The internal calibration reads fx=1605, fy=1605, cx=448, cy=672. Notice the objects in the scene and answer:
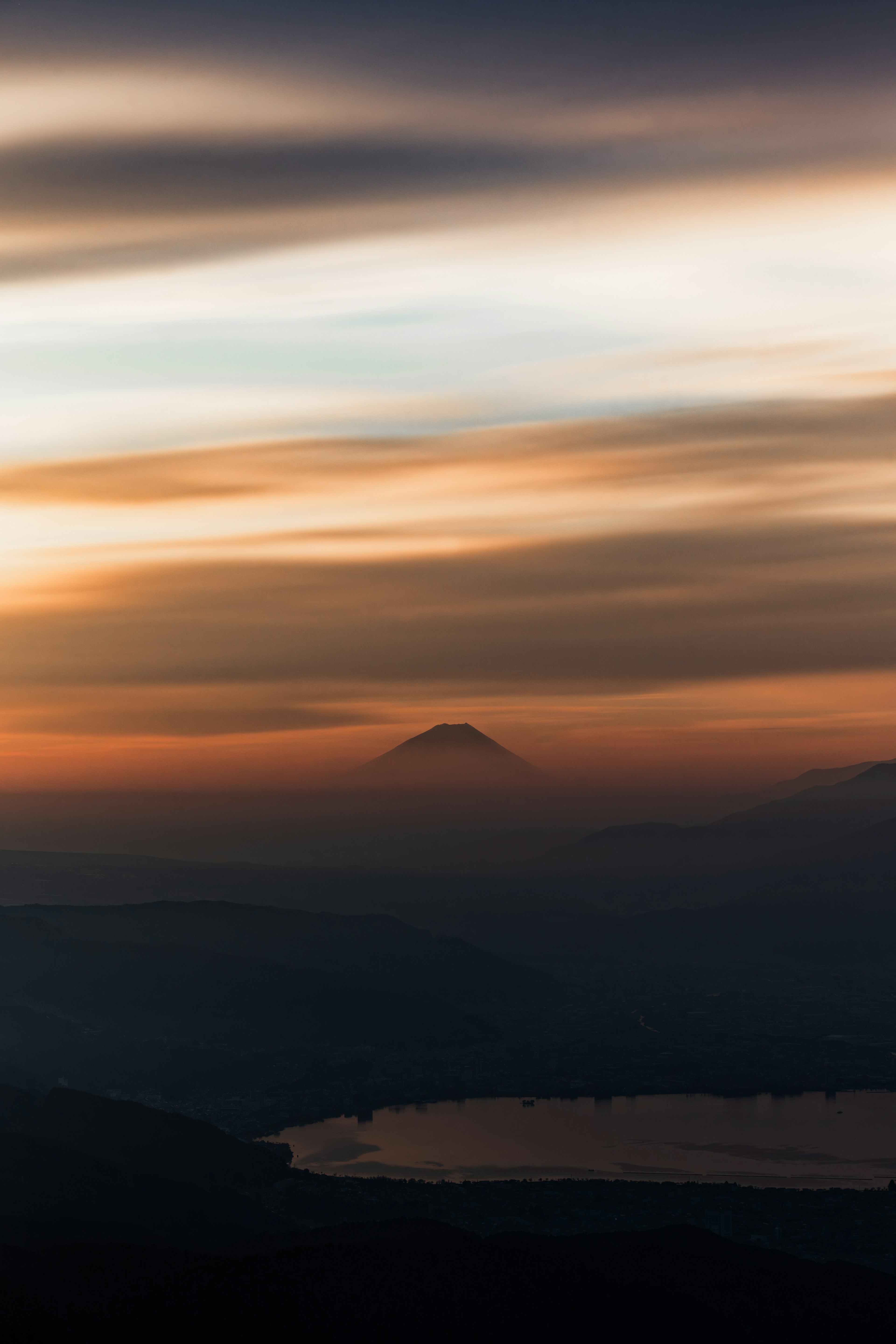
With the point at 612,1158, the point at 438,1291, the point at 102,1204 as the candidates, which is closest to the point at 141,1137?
the point at 102,1204

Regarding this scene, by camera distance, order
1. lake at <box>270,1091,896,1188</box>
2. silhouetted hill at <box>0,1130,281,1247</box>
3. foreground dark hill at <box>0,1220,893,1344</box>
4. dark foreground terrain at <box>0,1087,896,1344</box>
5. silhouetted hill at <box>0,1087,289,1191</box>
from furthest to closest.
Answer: lake at <box>270,1091,896,1188</box>, silhouetted hill at <box>0,1087,289,1191</box>, silhouetted hill at <box>0,1130,281,1247</box>, dark foreground terrain at <box>0,1087,896,1344</box>, foreground dark hill at <box>0,1220,893,1344</box>

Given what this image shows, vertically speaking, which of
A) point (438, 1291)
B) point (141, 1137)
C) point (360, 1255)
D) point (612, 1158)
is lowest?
point (612, 1158)

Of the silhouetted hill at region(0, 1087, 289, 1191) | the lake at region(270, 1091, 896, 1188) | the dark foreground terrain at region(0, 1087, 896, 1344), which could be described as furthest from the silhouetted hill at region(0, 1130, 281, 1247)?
the lake at region(270, 1091, 896, 1188)

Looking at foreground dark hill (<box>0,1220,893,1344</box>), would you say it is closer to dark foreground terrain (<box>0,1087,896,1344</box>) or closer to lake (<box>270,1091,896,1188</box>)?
dark foreground terrain (<box>0,1087,896,1344</box>)

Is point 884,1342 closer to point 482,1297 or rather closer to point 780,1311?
point 780,1311

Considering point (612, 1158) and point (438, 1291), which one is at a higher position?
point (438, 1291)

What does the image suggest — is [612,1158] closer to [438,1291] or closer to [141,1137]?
[141,1137]

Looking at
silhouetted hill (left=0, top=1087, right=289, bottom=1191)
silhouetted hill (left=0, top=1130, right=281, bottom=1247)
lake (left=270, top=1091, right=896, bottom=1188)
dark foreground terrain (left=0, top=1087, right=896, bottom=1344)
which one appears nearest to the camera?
dark foreground terrain (left=0, top=1087, right=896, bottom=1344)

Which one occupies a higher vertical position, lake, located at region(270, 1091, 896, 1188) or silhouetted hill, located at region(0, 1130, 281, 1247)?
silhouetted hill, located at region(0, 1130, 281, 1247)
